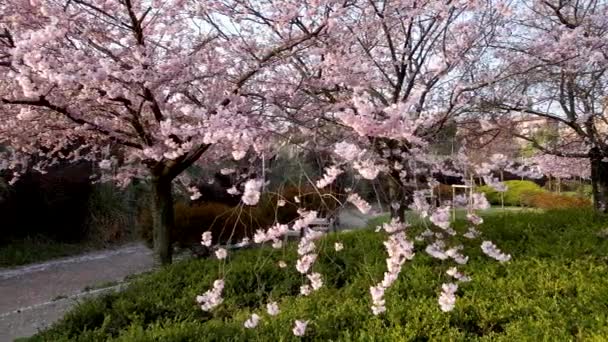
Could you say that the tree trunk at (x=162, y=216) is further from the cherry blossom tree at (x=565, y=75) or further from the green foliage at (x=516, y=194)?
the green foliage at (x=516, y=194)

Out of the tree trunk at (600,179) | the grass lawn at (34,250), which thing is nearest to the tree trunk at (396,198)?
the tree trunk at (600,179)

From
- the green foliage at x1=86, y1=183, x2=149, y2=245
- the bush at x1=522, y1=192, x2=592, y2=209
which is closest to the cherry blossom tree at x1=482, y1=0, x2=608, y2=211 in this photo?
the bush at x1=522, y1=192, x2=592, y2=209

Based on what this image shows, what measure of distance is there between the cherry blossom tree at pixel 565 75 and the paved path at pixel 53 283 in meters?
5.46

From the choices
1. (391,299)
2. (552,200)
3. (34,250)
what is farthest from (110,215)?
(552,200)

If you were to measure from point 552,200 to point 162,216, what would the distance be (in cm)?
1175

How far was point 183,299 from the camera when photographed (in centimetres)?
473

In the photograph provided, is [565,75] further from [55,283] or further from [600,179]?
[55,283]

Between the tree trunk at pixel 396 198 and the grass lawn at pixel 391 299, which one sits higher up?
the tree trunk at pixel 396 198

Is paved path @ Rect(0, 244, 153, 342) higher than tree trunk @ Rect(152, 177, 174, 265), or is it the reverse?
tree trunk @ Rect(152, 177, 174, 265)

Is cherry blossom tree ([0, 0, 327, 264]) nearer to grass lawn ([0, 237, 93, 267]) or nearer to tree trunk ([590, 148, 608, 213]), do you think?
grass lawn ([0, 237, 93, 267])

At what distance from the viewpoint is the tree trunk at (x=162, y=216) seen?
6312mm

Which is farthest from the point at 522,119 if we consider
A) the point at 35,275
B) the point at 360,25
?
the point at 35,275

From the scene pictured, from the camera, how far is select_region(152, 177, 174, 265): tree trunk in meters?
6.31

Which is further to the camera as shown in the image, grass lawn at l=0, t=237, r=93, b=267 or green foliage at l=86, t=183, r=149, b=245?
green foliage at l=86, t=183, r=149, b=245
